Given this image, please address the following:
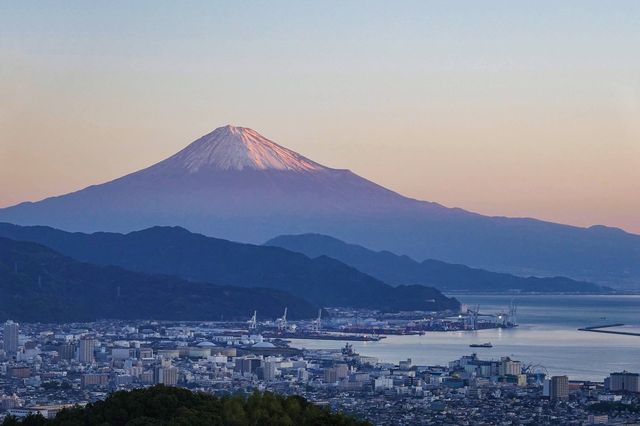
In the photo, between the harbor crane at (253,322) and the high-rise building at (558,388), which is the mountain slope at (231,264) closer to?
the harbor crane at (253,322)

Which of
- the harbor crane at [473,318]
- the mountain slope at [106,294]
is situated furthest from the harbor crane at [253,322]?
the harbor crane at [473,318]

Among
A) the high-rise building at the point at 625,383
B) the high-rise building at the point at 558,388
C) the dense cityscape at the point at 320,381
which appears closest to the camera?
the dense cityscape at the point at 320,381

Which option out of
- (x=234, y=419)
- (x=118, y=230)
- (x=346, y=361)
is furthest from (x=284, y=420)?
(x=118, y=230)

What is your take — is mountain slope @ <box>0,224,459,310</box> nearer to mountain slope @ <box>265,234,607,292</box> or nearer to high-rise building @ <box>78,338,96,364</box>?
mountain slope @ <box>265,234,607,292</box>

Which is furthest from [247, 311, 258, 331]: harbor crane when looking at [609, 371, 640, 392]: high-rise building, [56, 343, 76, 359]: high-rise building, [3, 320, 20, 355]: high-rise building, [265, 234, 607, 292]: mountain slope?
[265, 234, 607, 292]: mountain slope

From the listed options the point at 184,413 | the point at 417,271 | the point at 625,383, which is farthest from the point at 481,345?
the point at 417,271

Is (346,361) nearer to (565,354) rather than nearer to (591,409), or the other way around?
(565,354)

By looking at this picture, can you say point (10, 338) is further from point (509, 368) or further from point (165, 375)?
point (509, 368)
